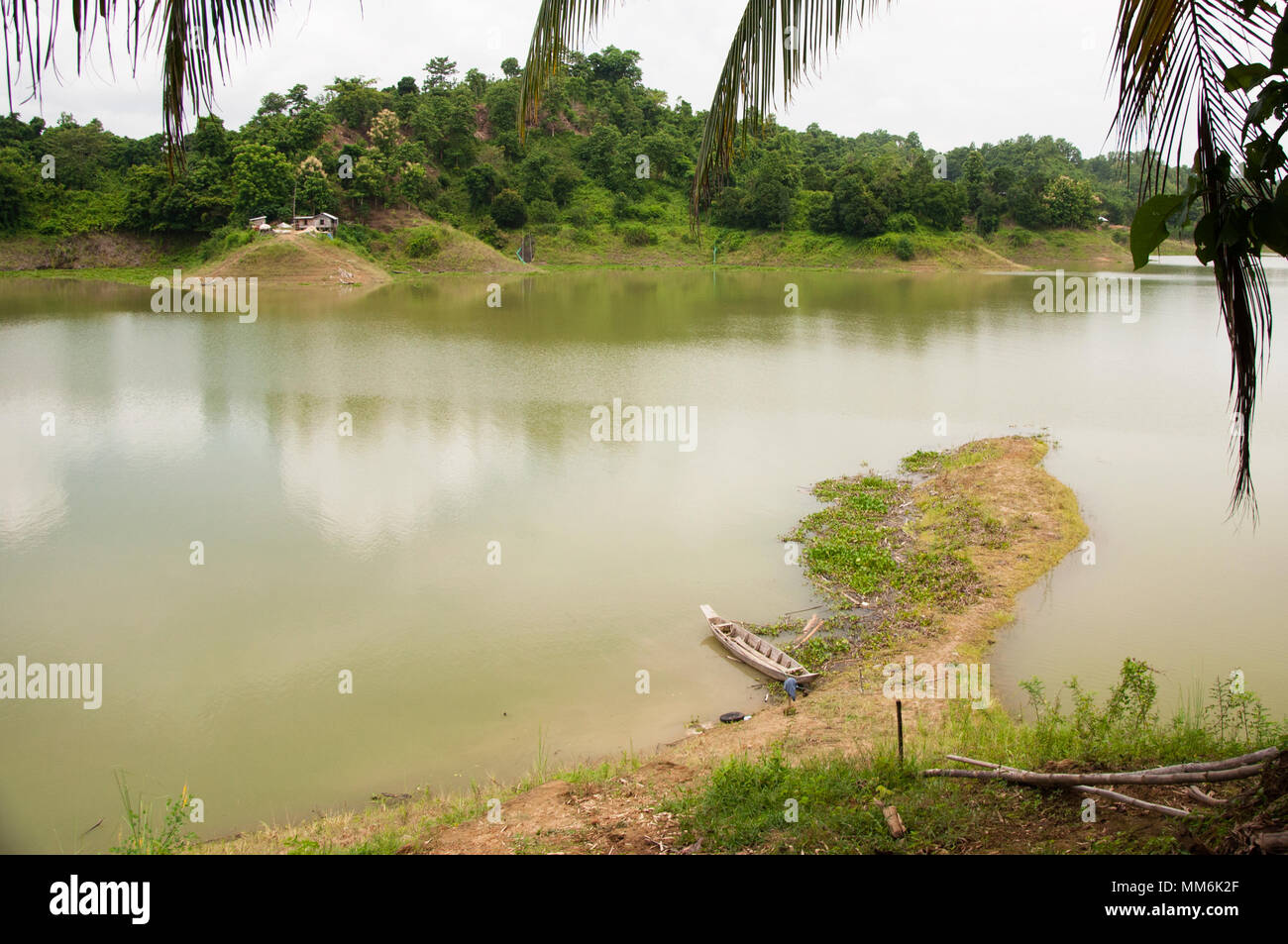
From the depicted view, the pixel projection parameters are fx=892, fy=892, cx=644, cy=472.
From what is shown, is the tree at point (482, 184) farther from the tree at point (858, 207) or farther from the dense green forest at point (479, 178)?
the tree at point (858, 207)

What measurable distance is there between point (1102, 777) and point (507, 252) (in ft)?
185

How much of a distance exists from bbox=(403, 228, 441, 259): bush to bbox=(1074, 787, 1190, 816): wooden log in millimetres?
52111

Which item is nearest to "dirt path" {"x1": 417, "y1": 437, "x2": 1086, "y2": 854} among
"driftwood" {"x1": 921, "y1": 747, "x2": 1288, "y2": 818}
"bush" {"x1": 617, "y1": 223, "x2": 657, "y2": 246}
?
"driftwood" {"x1": 921, "y1": 747, "x2": 1288, "y2": 818}

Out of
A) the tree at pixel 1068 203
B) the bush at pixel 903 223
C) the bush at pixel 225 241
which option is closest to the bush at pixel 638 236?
the bush at pixel 903 223

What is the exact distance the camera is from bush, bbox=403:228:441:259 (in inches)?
2041

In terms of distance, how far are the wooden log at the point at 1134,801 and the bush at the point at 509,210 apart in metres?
57.5

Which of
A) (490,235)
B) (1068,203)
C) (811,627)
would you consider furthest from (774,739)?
(1068,203)

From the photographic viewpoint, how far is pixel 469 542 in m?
11.2

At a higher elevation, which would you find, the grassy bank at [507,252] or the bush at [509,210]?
the bush at [509,210]

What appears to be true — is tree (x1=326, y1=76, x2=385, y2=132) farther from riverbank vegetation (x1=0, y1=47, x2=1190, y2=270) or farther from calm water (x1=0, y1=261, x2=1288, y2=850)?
calm water (x1=0, y1=261, x2=1288, y2=850)

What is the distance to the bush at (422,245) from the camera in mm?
51844

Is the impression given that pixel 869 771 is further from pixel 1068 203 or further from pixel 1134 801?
pixel 1068 203

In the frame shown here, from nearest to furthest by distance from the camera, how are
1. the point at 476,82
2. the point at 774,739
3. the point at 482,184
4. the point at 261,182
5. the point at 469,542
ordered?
the point at 774,739 < the point at 469,542 < the point at 261,182 < the point at 482,184 < the point at 476,82
